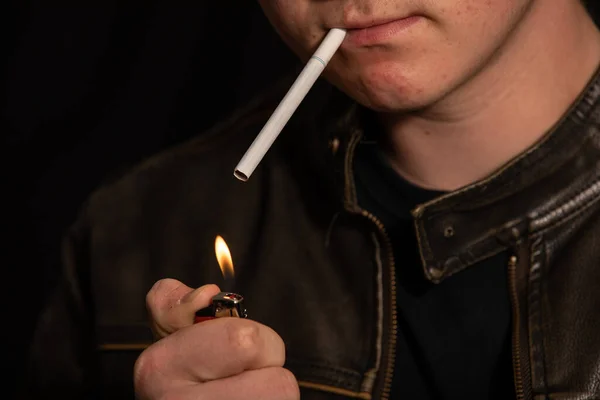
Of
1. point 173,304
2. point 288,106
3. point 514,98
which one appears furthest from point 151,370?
point 514,98

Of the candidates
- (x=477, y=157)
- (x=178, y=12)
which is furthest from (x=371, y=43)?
(x=178, y=12)

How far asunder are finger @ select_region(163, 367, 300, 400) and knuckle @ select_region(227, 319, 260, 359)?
24 mm

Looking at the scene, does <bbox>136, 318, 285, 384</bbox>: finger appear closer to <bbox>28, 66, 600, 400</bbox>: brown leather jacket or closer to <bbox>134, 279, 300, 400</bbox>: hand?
<bbox>134, 279, 300, 400</bbox>: hand

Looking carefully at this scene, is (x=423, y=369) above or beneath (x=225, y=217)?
beneath

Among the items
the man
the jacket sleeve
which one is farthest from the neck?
the jacket sleeve

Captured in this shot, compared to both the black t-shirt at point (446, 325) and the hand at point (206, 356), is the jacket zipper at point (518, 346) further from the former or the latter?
the hand at point (206, 356)

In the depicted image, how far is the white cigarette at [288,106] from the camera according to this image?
1.06 metres

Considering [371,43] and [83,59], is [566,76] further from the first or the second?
[83,59]

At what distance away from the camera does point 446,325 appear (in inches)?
53.2

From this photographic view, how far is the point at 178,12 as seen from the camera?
6.66 ft

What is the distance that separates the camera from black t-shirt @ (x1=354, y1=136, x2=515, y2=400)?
4.36ft

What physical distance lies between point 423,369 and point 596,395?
8.8 inches

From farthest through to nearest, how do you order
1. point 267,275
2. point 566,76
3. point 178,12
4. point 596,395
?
point 178,12 < point 267,275 < point 566,76 < point 596,395

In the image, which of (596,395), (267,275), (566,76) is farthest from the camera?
(267,275)
